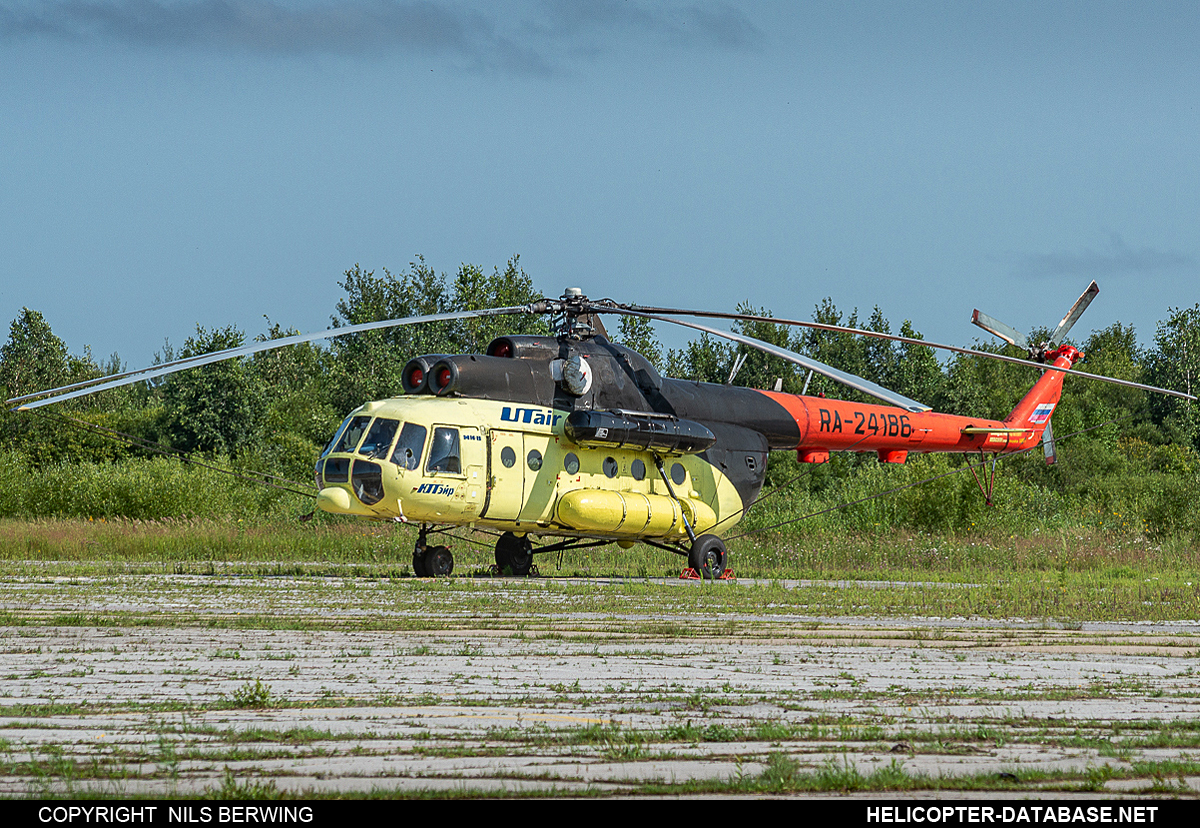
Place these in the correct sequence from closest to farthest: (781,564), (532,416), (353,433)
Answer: (353,433) → (532,416) → (781,564)

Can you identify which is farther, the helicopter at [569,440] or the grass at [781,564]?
the helicopter at [569,440]

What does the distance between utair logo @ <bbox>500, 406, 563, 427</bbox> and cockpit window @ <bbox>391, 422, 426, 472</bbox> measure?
1.55 metres

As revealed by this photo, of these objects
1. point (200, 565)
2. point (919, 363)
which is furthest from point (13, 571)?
point (919, 363)

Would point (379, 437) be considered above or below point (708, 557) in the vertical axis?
above

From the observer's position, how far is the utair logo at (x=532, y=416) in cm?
2081

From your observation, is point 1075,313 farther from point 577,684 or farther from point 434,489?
point 577,684

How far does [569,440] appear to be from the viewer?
70.8 feet

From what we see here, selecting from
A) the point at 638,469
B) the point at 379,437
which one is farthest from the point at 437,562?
the point at 638,469

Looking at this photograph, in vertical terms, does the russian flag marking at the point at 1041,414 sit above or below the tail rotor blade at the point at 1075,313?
below

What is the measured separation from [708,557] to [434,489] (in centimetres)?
556

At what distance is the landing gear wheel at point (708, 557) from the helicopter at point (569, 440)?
0.08ft

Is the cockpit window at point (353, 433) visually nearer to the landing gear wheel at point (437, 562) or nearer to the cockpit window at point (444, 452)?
the cockpit window at point (444, 452)

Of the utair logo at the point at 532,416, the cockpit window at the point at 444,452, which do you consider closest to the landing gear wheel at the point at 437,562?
the cockpit window at the point at 444,452
